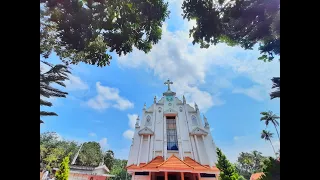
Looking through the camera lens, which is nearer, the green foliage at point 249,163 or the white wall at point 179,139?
the green foliage at point 249,163

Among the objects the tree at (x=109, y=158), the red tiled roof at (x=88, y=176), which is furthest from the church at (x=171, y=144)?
the red tiled roof at (x=88, y=176)

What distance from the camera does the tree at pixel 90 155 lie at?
2535 mm

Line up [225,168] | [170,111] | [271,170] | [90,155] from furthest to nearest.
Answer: [170,111] → [90,155] → [225,168] → [271,170]

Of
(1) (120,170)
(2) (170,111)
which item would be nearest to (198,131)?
(2) (170,111)

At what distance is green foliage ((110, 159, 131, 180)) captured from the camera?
2.51 meters

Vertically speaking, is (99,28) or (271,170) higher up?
(99,28)

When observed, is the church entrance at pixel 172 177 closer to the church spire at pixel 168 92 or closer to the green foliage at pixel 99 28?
the church spire at pixel 168 92

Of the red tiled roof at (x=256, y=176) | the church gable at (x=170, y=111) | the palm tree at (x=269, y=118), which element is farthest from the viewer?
the church gable at (x=170, y=111)

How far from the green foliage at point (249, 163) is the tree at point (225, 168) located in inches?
2.3

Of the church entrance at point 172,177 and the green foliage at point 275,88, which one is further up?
the green foliage at point 275,88

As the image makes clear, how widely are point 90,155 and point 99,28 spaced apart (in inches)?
54.4

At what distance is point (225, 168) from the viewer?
2.46 meters

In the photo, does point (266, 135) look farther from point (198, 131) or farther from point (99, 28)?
point (99, 28)
